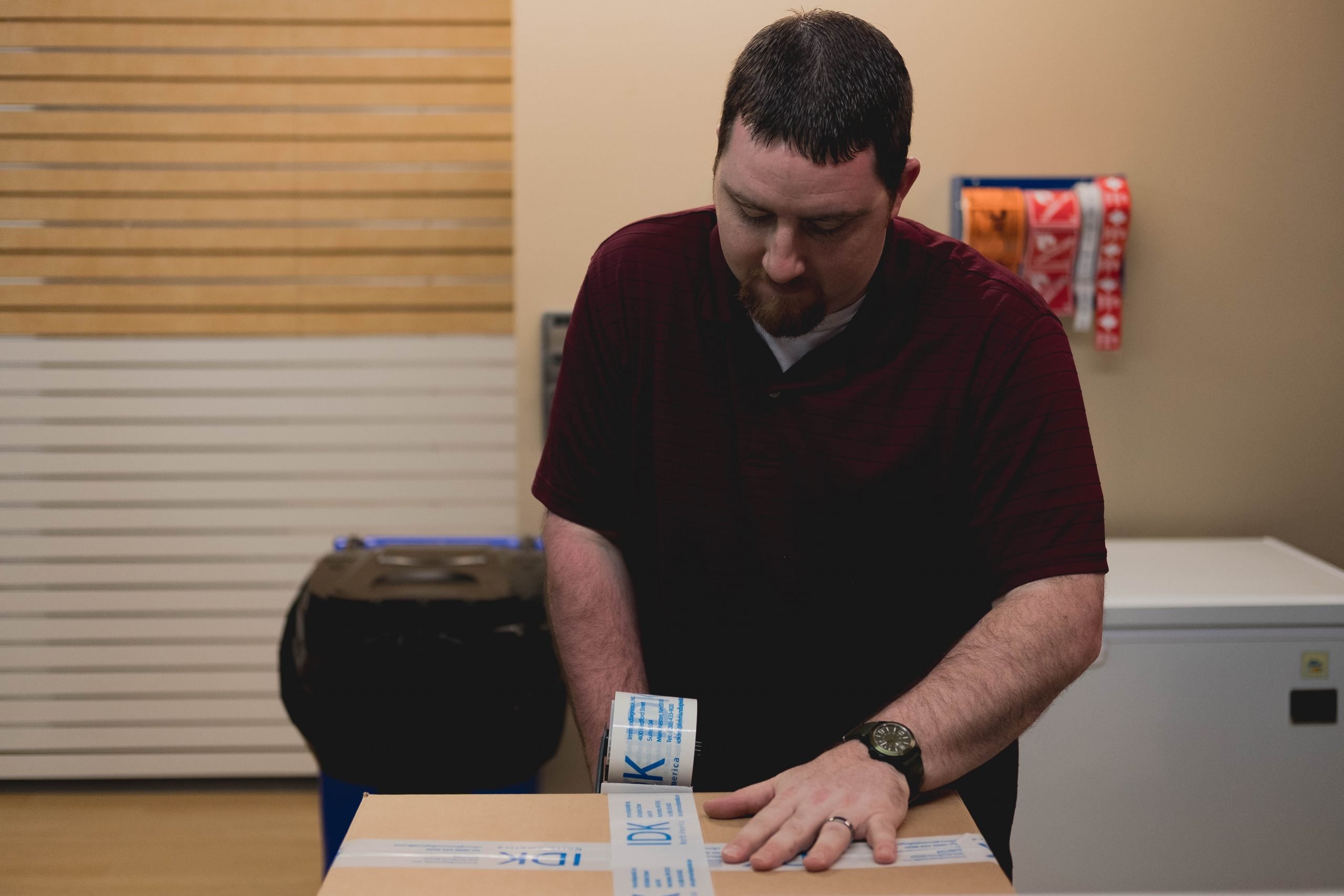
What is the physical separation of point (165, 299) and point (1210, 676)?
116 inches

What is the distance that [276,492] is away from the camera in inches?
133

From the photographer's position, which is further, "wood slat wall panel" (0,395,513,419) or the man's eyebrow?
"wood slat wall panel" (0,395,513,419)

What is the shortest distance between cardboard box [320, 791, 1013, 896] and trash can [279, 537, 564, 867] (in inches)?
50.2

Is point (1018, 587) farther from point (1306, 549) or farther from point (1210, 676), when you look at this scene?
point (1306, 549)

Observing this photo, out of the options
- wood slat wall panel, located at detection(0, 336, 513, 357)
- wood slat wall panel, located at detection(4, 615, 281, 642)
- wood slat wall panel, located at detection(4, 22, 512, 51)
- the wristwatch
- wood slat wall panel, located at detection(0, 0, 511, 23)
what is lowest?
wood slat wall panel, located at detection(4, 615, 281, 642)

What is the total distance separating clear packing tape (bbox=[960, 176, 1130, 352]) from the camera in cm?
251

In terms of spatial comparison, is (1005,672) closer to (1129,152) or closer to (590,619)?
(590,619)

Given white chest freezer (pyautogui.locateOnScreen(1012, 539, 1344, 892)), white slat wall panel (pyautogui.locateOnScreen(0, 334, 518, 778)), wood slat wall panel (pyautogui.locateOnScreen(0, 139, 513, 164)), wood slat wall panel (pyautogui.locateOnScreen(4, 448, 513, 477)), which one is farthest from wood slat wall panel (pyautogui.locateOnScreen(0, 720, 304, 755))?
white chest freezer (pyautogui.locateOnScreen(1012, 539, 1344, 892))

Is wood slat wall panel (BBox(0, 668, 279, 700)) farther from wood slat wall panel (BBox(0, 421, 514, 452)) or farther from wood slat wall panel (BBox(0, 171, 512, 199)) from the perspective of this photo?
wood slat wall panel (BBox(0, 171, 512, 199))

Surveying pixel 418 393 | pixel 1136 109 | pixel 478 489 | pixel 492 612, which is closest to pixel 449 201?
pixel 418 393

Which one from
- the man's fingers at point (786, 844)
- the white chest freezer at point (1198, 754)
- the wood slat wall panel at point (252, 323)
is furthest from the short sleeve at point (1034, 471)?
the wood slat wall panel at point (252, 323)

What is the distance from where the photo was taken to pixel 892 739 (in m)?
1.07

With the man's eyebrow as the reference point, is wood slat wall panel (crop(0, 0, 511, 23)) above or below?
above

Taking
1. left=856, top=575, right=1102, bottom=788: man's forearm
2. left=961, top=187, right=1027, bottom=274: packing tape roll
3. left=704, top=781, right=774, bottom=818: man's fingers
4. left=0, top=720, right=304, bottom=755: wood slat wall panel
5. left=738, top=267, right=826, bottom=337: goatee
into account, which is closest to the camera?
left=704, top=781, right=774, bottom=818: man's fingers
